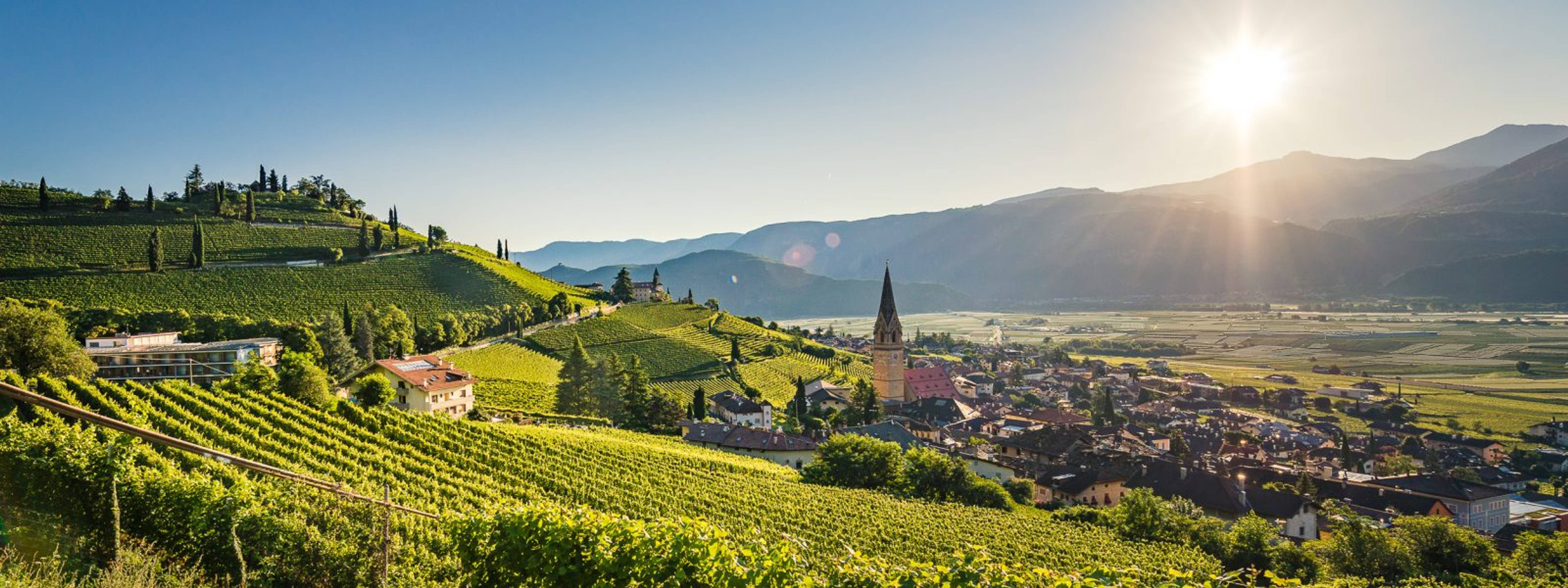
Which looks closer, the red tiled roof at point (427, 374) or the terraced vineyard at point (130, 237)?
the red tiled roof at point (427, 374)

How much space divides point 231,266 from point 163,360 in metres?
36.8

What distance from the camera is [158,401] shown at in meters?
24.2

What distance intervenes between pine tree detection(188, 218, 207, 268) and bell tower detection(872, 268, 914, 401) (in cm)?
6902

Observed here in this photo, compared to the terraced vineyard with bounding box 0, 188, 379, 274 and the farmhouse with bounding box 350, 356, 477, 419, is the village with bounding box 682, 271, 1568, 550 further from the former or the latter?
the terraced vineyard with bounding box 0, 188, 379, 274

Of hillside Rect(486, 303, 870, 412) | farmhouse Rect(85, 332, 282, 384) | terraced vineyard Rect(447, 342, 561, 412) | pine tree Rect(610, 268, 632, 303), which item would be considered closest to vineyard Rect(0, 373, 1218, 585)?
terraced vineyard Rect(447, 342, 561, 412)

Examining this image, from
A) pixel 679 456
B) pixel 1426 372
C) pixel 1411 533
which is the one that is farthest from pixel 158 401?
pixel 1426 372

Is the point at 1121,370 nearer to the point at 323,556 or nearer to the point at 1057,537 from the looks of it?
the point at 1057,537

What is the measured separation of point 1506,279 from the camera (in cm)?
17738

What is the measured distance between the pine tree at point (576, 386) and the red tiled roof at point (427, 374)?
23.0 ft

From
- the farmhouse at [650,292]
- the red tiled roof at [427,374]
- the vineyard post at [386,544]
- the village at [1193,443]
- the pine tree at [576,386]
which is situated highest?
the farmhouse at [650,292]

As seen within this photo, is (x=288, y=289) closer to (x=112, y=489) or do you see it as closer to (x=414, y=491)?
(x=414, y=491)

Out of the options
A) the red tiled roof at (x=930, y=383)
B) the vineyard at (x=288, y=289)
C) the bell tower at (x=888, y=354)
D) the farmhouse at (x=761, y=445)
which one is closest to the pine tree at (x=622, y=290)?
the vineyard at (x=288, y=289)

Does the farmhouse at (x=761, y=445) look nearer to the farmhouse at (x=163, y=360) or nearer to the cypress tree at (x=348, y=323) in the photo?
the farmhouse at (x=163, y=360)

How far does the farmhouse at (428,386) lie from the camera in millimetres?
39906
